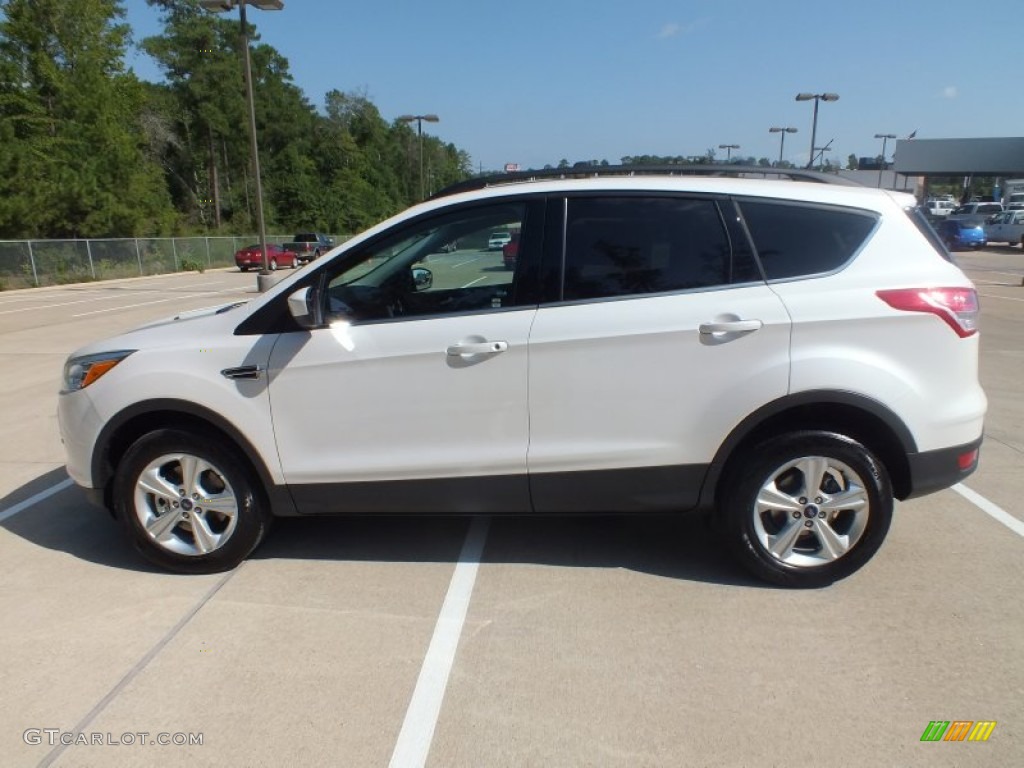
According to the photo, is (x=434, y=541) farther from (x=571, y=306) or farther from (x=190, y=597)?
(x=571, y=306)

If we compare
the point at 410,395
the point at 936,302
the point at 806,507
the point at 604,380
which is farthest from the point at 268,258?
the point at 936,302

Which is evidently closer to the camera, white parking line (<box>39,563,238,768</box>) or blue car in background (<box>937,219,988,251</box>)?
white parking line (<box>39,563,238,768</box>)

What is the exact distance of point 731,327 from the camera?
10.4 feet

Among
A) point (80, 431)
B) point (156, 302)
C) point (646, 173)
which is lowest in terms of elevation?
point (156, 302)

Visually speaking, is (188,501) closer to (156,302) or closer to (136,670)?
(136,670)

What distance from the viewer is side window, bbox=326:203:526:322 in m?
3.44

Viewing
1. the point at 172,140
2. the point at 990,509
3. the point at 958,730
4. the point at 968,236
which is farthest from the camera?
the point at 172,140

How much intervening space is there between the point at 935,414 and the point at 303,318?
3.01m

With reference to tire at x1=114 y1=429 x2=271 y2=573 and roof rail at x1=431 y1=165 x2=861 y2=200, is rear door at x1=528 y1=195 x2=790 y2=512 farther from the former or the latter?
tire at x1=114 y1=429 x2=271 y2=573

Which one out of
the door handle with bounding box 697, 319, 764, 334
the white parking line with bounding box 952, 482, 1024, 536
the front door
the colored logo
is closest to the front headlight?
the front door

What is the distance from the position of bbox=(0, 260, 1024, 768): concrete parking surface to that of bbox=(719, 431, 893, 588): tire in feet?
0.50

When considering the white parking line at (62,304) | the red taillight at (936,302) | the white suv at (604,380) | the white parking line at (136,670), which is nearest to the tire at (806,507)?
the white suv at (604,380)

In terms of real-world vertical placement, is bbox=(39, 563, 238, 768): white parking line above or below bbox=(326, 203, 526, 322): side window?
below

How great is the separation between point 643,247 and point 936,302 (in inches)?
52.7
